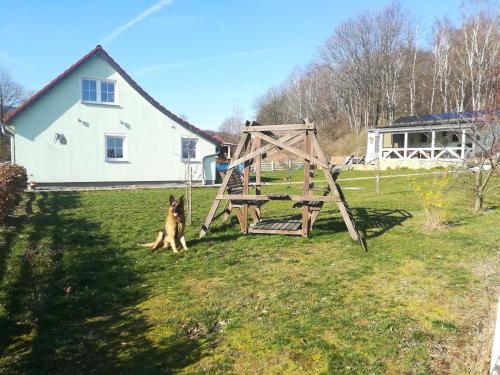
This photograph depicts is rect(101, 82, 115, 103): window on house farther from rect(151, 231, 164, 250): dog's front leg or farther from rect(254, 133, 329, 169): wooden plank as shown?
rect(151, 231, 164, 250): dog's front leg

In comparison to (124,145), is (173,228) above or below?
below

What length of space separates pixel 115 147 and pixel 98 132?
47.4 inches

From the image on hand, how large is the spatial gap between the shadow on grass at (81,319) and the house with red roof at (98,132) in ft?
43.0

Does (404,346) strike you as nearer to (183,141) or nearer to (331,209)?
(331,209)

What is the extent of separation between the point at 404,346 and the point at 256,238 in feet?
15.9

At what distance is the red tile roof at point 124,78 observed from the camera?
18797mm

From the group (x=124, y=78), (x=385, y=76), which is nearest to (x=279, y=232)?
(x=124, y=78)

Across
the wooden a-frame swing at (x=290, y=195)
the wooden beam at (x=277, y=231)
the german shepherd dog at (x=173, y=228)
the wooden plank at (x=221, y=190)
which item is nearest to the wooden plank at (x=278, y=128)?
the wooden a-frame swing at (x=290, y=195)

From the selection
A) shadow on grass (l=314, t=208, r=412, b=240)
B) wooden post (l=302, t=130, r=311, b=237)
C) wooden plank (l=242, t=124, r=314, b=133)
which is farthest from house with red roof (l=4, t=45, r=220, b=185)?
wooden post (l=302, t=130, r=311, b=237)

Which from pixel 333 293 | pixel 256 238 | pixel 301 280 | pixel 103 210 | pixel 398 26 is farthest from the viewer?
pixel 398 26

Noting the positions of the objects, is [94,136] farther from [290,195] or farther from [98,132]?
[290,195]

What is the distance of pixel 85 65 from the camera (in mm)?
19766

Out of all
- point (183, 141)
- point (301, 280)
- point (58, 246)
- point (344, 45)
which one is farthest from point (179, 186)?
point (344, 45)

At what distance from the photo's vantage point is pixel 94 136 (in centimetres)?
2023
